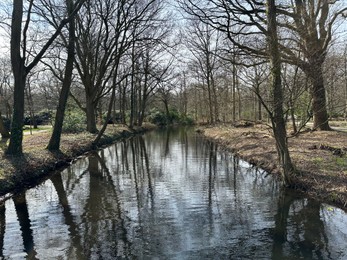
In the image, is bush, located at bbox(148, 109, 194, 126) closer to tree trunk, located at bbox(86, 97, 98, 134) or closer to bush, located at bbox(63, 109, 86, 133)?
bush, located at bbox(63, 109, 86, 133)

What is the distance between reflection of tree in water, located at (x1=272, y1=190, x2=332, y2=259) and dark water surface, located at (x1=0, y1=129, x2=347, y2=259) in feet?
0.06

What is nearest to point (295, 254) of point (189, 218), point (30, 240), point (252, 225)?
point (252, 225)

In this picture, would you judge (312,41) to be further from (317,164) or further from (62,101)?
(62,101)

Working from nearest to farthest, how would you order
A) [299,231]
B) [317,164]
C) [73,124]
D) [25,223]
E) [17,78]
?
[299,231]
[25,223]
[317,164]
[17,78]
[73,124]

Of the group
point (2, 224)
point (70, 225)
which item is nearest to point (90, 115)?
point (2, 224)

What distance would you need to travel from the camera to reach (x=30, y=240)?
6.73 m

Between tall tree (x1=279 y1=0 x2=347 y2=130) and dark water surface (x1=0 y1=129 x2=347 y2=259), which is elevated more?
tall tree (x1=279 y1=0 x2=347 y2=130)

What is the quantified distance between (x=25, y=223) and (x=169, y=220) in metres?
3.27

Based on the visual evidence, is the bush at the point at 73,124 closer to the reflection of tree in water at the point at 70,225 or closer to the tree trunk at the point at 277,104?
the reflection of tree in water at the point at 70,225

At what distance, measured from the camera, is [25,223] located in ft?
25.6

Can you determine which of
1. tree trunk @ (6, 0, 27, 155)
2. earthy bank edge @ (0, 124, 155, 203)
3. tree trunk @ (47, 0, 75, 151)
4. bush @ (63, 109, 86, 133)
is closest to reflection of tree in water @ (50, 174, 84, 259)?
earthy bank edge @ (0, 124, 155, 203)

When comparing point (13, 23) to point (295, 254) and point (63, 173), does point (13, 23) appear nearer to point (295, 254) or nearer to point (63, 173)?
Answer: point (63, 173)

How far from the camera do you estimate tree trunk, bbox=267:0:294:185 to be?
10188 mm

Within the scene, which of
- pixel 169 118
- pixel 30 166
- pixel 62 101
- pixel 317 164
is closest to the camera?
pixel 317 164
